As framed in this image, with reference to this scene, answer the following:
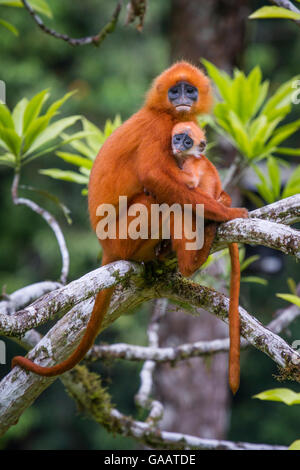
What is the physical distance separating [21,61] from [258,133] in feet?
22.3

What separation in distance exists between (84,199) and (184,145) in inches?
255

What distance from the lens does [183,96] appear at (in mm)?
2512

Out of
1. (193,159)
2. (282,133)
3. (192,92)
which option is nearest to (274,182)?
(282,133)

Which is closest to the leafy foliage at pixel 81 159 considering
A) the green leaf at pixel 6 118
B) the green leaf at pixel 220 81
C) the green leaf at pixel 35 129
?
the green leaf at pixel 35 129

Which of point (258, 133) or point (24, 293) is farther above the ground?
point (258, 133)

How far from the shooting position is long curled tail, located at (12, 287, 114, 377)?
7.01ft

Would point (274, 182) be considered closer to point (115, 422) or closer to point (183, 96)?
point (183, 96)

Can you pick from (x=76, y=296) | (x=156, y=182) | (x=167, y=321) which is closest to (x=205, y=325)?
(x=167, y=321)

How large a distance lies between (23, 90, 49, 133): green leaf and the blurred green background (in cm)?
504

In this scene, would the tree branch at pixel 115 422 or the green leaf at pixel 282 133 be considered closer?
the tree branch at pixel 115 422

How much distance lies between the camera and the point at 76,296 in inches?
72.0

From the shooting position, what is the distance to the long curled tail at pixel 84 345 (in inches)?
84.1

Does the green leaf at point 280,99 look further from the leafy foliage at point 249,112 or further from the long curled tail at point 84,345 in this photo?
the long curled tail at point 84,345
